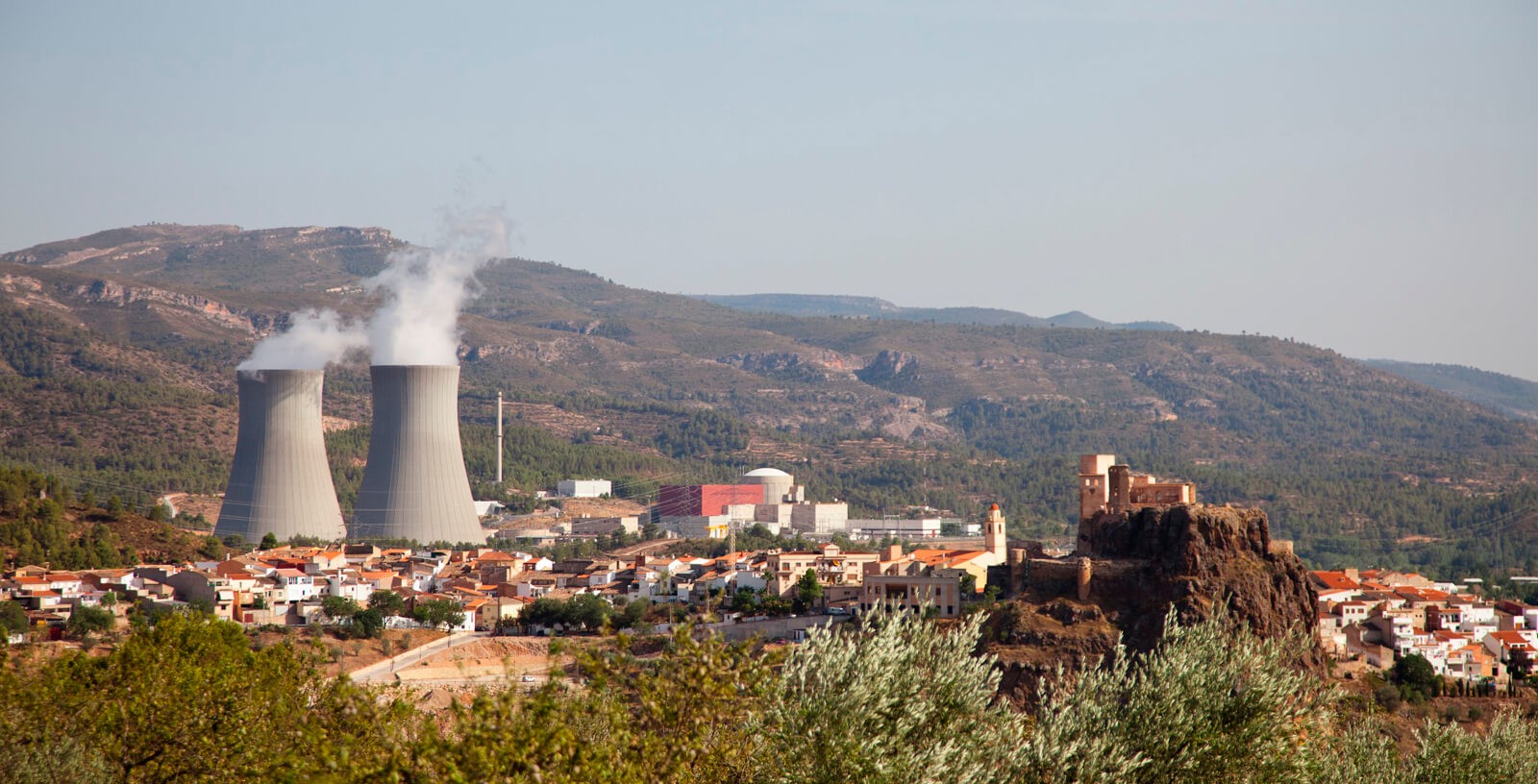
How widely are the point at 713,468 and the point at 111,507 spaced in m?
69.0

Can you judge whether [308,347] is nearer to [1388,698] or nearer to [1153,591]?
[1153,591]

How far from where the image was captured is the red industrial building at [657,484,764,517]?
90.6 metres

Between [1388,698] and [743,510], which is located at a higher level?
[743,510]

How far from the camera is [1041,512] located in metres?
114

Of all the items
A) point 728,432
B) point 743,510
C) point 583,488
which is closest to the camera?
point 743,510

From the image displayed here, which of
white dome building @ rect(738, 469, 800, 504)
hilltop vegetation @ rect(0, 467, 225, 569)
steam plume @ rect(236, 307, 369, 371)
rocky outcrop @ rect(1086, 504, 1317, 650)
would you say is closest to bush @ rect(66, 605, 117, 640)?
hilltop vegetation @ rect(0, 467, 225, 569)

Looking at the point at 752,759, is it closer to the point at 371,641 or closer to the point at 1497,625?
the point at 371,641

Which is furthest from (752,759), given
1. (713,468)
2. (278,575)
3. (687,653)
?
(713,468)

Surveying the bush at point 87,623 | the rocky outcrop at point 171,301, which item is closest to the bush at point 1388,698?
the bush at point 87,623

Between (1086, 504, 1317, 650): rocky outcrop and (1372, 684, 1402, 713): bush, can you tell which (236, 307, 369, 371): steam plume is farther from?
(1372, 684, 1402, 713): bush

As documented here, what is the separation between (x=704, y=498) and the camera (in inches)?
3565

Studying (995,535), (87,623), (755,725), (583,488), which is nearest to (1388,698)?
(995,535)

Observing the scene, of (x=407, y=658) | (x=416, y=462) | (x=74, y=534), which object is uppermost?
(x=416, y=462)

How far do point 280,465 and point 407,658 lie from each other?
15303 millimetres
